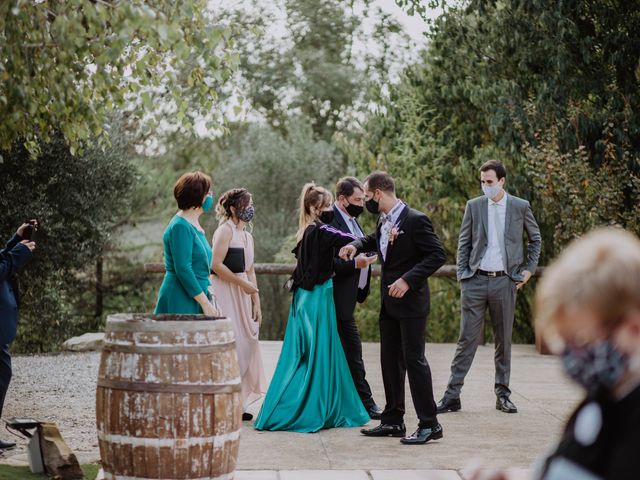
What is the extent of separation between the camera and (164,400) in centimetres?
439

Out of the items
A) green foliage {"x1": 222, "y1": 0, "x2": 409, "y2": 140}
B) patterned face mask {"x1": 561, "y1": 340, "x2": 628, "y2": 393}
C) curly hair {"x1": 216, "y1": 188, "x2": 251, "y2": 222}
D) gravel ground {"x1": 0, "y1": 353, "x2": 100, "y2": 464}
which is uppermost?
green foliage {"x1": 222, "y1": 0, "x2": 409, "y2": 140}

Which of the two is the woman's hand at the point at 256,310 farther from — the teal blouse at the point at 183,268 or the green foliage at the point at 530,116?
the green foliage at the point at 530,116

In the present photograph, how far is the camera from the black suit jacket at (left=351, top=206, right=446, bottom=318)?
6.38 m

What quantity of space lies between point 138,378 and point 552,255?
10029 millimetres

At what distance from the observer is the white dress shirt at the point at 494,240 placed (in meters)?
7.65

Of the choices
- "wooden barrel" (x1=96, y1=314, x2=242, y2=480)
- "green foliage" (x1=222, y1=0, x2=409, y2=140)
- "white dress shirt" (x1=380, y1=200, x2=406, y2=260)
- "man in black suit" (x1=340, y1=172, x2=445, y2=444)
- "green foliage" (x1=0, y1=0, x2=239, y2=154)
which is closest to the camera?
"wooden barrel" (x1=96, y1=314, x2=242, y2=480)

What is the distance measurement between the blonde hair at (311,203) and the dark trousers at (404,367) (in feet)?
3.66

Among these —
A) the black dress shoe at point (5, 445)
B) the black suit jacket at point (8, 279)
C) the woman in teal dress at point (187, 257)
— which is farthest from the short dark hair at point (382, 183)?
the black dress shoe at point (5, 445)

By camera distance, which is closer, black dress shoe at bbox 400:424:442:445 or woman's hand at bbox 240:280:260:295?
black dress shoe at bbox 400:424:442:445

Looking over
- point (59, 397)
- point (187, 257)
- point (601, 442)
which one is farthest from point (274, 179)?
point (601, 442)

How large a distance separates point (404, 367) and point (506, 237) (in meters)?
1.63

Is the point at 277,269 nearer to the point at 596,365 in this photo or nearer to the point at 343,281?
the point at 343,281

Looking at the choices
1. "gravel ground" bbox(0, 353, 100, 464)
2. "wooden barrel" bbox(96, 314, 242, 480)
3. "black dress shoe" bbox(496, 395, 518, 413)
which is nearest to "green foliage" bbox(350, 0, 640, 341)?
"black dress shoe" bbox(496, 395, 518, 413)

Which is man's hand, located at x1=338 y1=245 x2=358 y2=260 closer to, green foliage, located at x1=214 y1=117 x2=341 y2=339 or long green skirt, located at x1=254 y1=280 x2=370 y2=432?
long green skirt, located at x1=254 y1=280 x2=370 y2=432
